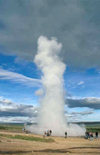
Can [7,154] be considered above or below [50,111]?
below

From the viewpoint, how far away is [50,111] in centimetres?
8125

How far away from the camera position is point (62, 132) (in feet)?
245

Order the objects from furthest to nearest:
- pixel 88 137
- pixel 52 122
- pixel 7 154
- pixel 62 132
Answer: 1. pixel 52 122
2. pixel 62 132
3. pixel 88 137
4. pixel 7 154

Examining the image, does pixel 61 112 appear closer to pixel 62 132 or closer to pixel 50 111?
pixel 50 111

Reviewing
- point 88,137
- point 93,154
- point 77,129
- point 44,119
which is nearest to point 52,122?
point 44,119

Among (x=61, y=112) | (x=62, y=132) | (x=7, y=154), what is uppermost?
(x=61, y=112)

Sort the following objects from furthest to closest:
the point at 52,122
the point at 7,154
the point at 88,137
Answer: the point at 52,122, the point at 88,137, the point at 7,154

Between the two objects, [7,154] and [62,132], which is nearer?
[7,154]

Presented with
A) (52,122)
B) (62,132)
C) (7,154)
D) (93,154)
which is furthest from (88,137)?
(7,154)

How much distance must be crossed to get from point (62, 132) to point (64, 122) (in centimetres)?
804

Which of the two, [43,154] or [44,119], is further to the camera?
[44,119]

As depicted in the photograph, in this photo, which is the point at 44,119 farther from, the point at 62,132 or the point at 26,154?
the point at 26,154

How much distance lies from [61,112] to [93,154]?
56947 mm

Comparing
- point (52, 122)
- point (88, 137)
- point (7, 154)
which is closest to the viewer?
point (7, 154)
